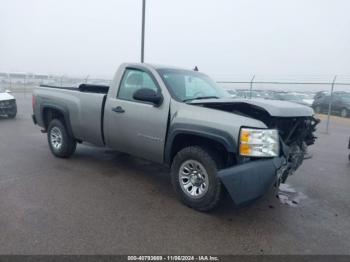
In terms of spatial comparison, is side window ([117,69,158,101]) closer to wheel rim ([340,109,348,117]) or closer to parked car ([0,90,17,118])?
parked car ([0,90,17,118])

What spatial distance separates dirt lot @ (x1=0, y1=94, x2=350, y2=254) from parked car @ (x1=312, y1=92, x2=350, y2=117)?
14.5m

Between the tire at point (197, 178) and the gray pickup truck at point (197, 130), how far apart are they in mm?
11

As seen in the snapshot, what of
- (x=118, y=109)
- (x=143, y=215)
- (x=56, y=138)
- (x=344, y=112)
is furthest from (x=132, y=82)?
(x=344, y=112)

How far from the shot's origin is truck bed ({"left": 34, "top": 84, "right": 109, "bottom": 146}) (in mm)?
5410

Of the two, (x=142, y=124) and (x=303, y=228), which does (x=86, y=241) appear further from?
(x=303, y=228)

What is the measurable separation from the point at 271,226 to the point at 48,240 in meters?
2.53

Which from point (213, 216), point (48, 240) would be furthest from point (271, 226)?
point (48, 240)

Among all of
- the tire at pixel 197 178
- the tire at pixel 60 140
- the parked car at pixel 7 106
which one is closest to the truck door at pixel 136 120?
the tire at pixel 197 178

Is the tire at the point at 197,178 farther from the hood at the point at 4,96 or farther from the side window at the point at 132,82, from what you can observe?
the hood at the point at 4,96

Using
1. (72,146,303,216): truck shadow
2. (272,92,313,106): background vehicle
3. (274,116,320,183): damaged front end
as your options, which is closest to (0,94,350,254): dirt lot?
(72,146,303,216): truck shadow

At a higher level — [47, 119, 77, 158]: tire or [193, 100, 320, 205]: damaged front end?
[193, 100, 320, 205]: damaged front end

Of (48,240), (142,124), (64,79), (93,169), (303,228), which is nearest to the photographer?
(48,240)

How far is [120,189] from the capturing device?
4809 mm

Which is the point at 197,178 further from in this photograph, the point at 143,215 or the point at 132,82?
the point at 132,82
